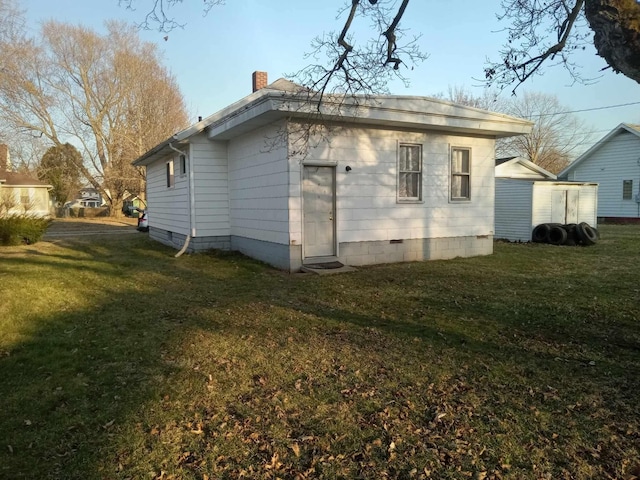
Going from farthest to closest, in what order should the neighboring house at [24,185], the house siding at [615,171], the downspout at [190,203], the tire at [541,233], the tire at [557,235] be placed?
the neighboring house at [24,185] → the house siding at [615,171] → the tire at [541,233] → the tire at [557,235] → the downspout at [190,203]

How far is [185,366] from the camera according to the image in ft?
14.0

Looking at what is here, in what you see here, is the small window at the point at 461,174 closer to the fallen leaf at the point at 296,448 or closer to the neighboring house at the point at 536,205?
the neighboring house at the point at 536,205

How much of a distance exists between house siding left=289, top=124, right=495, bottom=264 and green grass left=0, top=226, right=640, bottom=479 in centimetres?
257

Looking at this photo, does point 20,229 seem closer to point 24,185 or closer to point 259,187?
point 259,187

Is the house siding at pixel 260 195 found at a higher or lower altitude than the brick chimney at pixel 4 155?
lower

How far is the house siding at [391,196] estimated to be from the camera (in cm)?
987

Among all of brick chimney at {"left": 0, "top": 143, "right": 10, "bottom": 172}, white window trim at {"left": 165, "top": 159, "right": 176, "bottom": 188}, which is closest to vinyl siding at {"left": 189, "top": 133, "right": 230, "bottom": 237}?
white window trim at {"left": 165, "top": 159, "right": 176, "bottom": 188}

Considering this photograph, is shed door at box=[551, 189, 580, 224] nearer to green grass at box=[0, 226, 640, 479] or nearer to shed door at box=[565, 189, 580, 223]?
shed door at box=[565, 189, 580, 223]

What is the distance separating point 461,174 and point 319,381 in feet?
29.1

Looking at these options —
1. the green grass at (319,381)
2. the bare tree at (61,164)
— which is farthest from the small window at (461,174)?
the bare tree at (61,164)

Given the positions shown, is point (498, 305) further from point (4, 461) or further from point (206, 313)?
point (4, 461)

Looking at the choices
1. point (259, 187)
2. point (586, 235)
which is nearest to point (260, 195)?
point (259, 187)

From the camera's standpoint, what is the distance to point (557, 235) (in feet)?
49.7

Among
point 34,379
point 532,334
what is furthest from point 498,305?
point 34,379
